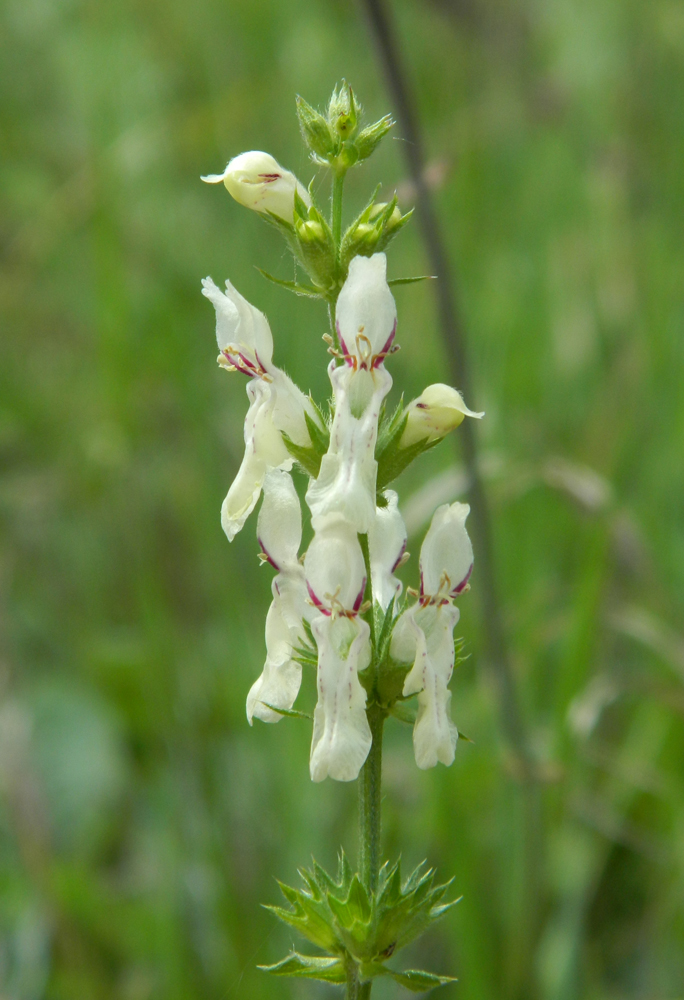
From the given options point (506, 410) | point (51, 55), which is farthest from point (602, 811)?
point (51, 55)

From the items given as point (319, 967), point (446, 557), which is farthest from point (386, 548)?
point (319, 967)

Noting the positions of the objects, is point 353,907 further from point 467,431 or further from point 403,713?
point 467,431

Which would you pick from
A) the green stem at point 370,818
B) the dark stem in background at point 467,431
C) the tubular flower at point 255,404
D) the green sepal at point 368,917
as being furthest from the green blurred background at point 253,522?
the green sepal at point 368,917

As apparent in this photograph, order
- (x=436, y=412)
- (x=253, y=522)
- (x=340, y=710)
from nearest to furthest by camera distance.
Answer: (x=340, y=710) < (x=436, y=412) < (x=253, y=522)

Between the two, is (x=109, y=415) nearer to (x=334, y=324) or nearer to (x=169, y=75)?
(x=334, y=324)

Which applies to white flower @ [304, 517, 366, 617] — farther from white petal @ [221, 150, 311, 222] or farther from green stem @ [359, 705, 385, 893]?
white petal @ [221, 150, 311, 222]

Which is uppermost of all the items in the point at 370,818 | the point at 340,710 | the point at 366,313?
the point at 366,313

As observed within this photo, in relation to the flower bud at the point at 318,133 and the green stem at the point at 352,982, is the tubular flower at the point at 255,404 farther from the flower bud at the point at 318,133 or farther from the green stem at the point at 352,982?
the green stem at the point at 352,982
